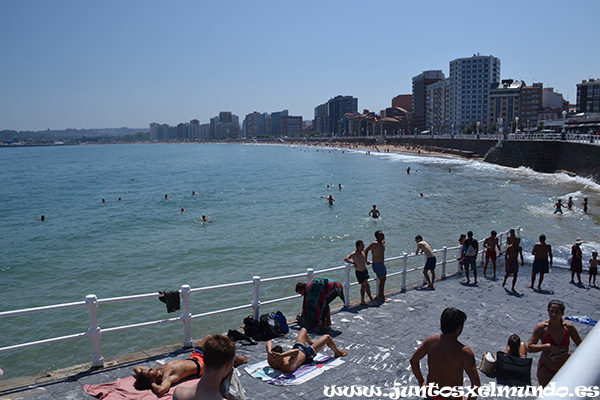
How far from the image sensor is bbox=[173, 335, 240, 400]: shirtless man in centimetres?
352

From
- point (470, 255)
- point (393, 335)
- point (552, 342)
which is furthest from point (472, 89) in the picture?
point (552, 342)

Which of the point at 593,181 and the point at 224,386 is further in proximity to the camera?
the point at 593,181

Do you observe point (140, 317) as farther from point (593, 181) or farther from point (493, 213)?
point (593, 181)

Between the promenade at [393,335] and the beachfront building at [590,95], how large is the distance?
131 meters

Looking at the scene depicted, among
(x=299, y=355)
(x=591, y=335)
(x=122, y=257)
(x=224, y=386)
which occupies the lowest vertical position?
(x=122, y=257)

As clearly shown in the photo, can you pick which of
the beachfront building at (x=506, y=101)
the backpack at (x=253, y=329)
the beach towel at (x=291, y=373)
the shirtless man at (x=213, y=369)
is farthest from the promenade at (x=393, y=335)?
the beachfront building at (x=506, y=101)

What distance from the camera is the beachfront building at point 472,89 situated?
158 metres

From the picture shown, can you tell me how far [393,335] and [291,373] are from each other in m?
2.47

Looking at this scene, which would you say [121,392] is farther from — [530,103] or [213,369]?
[530,103]

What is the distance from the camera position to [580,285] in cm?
1232

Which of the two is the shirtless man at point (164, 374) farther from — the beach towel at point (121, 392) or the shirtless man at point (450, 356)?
the shirtless man at point (450, 356)

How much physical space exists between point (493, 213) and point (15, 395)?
29.9 m

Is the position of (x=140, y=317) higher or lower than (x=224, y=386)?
lower

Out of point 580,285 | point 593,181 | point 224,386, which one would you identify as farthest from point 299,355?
point 593,181
